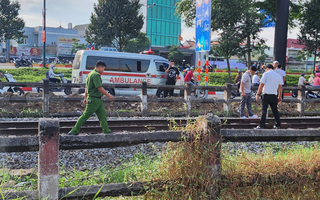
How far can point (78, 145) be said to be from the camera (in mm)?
2975

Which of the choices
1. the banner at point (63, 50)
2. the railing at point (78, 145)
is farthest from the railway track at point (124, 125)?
the banner at point (63, 50)

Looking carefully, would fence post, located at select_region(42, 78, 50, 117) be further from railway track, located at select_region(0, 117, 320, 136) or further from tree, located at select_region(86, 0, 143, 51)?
tree, located at select_region(86, 0, 143, 51)

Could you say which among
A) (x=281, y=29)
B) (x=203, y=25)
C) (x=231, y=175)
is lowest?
(x=231, y=175)

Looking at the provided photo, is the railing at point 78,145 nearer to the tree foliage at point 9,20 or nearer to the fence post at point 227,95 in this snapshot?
the fence post at point 227,95

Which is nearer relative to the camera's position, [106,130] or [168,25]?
[106,130]

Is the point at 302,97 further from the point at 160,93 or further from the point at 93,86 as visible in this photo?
the point at 93,86

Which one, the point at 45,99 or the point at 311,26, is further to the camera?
the point at 311,26

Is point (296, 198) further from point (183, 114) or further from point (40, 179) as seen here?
point (183, 114)

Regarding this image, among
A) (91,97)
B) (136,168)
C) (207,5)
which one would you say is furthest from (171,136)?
(207,5)

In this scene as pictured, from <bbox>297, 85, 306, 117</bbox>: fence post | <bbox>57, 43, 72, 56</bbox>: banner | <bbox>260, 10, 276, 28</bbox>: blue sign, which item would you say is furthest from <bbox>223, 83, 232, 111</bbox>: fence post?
<bbox>57, 43, 72, 56</bbox>: banner

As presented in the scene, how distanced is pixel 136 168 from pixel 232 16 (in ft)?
65.5

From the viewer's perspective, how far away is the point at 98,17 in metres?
32.0

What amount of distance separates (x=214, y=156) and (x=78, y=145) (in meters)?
1.20

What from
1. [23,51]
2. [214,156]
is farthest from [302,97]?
[23,51]
